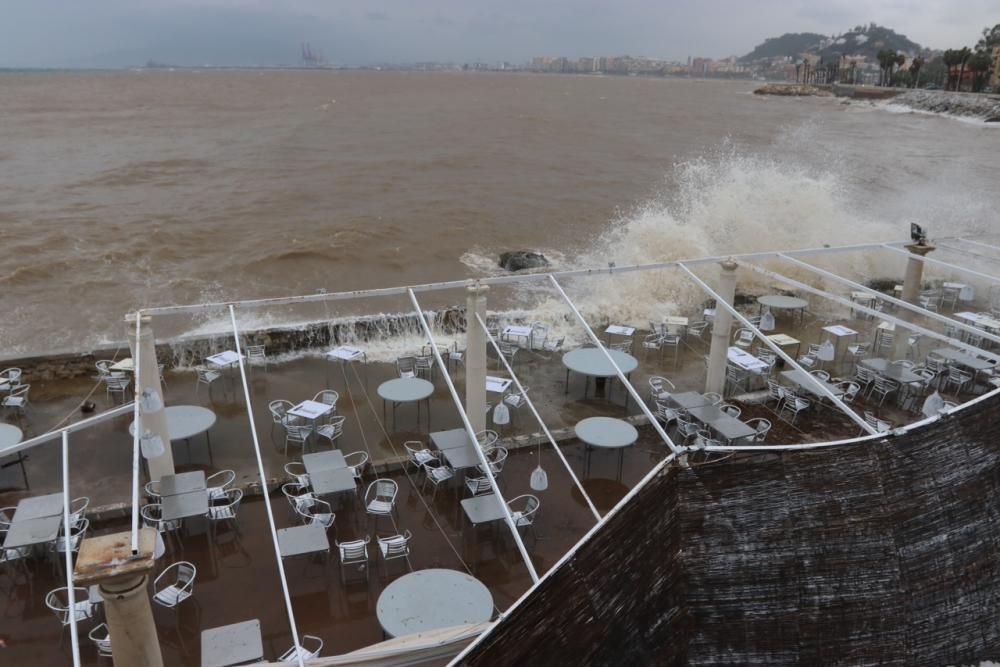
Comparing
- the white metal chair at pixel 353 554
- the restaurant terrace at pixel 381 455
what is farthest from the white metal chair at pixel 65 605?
the white metal chair at pixel 353 554

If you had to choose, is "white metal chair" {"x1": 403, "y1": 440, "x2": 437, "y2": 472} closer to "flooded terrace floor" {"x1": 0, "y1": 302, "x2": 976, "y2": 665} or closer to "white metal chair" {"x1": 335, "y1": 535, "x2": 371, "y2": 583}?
"flooded terrace floor" {"x1": 0, "y1": 302, "x2": 976, "y2": 665}

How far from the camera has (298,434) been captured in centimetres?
1065

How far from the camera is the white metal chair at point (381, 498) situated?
8.54 m

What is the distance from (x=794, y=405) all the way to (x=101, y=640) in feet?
33.4

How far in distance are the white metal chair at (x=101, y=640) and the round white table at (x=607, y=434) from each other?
6022mm

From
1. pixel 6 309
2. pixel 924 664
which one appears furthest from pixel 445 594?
pixel 6 309

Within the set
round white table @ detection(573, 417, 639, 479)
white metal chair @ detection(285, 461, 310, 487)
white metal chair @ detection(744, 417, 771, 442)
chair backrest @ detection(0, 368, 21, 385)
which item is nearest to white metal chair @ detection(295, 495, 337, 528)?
white metal chair @ detection(285, 461, 310, 487)

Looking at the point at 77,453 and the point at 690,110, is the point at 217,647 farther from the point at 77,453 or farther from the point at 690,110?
the point at 690,110

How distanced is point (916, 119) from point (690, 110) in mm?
25668

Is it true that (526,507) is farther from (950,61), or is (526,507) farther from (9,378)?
(950,61)

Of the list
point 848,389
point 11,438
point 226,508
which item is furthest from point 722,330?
point 11,438

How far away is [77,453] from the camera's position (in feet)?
34.8

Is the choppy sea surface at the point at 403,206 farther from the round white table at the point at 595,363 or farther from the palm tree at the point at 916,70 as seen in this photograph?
the palm tree at the point at 916,70

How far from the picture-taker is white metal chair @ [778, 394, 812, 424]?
1160cm
